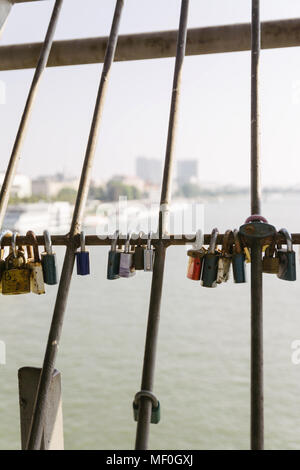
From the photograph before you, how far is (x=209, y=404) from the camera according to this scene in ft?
28.0

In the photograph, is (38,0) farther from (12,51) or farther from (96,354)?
(96,354)

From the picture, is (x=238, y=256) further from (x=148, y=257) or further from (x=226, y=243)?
(x=148, y=257)

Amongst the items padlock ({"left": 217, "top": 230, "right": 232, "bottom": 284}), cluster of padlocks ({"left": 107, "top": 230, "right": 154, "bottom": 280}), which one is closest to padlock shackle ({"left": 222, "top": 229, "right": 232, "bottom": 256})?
padlock ({"left": 217, "top": 230, "right": 232, "bottom": 284})

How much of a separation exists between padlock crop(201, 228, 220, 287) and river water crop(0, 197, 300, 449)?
6.55m

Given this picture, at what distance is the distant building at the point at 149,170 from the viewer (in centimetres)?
4496

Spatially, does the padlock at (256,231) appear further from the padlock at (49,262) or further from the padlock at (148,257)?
the padlock at (49,262)

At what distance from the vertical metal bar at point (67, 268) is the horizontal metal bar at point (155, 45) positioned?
22 centimetres

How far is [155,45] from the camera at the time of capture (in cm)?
201

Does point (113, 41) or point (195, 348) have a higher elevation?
point (195, 348)

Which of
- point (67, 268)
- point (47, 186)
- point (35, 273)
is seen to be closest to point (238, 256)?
point (67, 268)

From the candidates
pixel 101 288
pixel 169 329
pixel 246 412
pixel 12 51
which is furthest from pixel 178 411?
pixel 101 288

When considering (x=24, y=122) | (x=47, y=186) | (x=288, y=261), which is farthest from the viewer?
(x=47, y=186)

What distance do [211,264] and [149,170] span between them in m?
46.1
